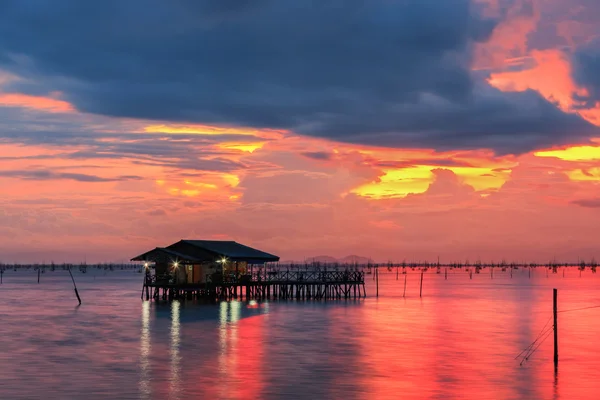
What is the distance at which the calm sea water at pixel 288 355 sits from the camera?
35.1 metres

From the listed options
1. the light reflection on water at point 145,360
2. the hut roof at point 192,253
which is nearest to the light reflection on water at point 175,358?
the light reflection on water at point 145,360

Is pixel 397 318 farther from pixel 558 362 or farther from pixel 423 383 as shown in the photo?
pixel 423 383

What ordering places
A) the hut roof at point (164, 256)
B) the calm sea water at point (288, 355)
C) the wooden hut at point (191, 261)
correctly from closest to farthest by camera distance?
the calm sea water at point (288, 355)
the hut roof at point (164, 256)
the wooden hut at point (191, 261)

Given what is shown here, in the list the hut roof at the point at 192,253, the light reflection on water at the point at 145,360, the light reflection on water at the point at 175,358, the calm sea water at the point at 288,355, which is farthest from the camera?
the hut roof at the point at 192,253

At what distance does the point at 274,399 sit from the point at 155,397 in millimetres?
4896

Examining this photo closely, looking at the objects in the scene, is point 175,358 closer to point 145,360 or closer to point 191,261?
point 145,360

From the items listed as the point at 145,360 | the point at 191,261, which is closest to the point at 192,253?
the point at 191,261

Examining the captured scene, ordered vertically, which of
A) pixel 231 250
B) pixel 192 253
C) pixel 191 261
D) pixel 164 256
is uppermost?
pixel 231 250

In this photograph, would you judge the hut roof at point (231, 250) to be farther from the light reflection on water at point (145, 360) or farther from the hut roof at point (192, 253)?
the light reflection on water at point (145, 360)

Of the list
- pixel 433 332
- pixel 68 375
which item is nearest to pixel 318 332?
pixel 433 332

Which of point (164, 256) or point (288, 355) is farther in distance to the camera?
point (164, 256)

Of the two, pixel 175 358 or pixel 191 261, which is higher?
pixel 191 261

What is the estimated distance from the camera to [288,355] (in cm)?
4619

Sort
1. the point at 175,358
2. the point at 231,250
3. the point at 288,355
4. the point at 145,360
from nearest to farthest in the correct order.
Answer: the point at 145,360, the point at 175,358, the point at 288,355, the point at 231,250
